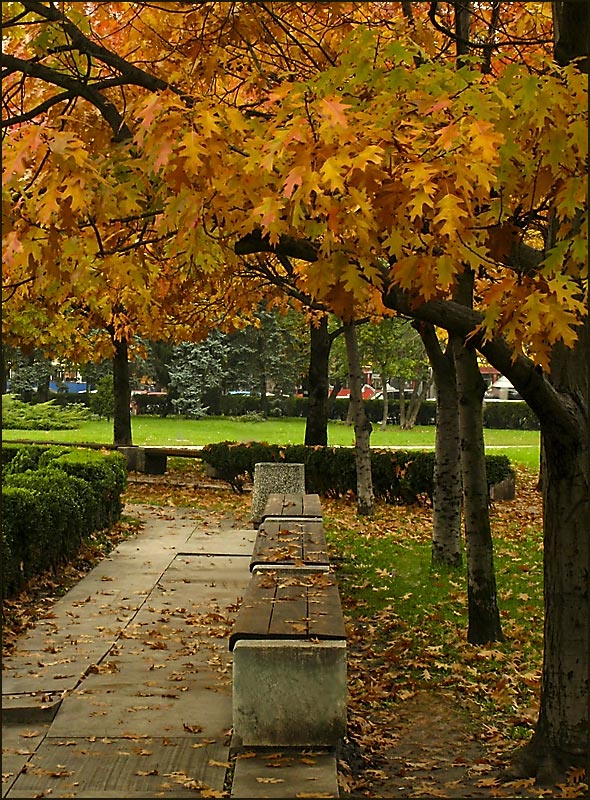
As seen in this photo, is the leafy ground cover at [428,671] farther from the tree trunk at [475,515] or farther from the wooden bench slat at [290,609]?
the wooden bench slat at [290,609]

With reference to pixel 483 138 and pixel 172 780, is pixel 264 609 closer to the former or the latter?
pixel 172 780

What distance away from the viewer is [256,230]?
4.62 metres

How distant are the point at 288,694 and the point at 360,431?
395 inches

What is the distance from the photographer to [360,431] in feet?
48.5

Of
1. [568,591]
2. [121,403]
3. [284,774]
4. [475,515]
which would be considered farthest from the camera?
[121,403]

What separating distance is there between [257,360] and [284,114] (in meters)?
39.6

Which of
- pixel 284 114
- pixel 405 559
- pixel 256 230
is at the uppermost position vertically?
pixel 284 114

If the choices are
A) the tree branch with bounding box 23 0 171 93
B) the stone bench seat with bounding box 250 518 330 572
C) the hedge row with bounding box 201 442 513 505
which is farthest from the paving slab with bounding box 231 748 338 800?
the hedge row with bounding box 201 442 513 505

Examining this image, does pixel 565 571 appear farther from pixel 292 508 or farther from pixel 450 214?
pixel 292 508

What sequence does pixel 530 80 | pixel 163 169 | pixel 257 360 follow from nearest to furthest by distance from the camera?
pixel 530 80
pixel 163 169
pixel 257 360

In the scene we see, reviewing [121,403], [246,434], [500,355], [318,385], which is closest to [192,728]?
[500,355]

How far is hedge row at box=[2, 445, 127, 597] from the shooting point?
28.0ft

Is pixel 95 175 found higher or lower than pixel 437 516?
higher

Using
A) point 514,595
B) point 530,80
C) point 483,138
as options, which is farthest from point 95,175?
point 514,595
